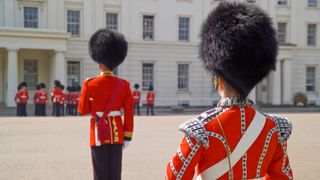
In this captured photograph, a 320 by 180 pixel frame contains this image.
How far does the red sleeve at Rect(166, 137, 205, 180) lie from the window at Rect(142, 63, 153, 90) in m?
27.2

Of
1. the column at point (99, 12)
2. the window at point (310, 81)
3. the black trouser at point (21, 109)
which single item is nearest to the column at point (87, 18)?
the column at point (99, 12)

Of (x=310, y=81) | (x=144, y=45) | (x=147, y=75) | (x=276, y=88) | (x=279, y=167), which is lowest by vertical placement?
(x=276, y=88)

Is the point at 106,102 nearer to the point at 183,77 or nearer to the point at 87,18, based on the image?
the point at 87,18

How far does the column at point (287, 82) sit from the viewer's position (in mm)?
31734

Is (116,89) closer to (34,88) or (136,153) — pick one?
(136,153)

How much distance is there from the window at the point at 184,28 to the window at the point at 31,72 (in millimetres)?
9849

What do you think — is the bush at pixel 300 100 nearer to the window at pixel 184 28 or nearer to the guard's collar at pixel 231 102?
the window at pixel 184 28

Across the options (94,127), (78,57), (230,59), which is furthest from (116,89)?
(78,57)

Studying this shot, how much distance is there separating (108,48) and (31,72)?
76.6ft

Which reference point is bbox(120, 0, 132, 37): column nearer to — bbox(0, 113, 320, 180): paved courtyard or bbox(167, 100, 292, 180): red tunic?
bbox(0, 113, 320, 180): paved courtyard

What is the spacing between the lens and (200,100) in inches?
1190

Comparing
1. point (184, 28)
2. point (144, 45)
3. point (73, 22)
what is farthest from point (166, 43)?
point (73, 22)

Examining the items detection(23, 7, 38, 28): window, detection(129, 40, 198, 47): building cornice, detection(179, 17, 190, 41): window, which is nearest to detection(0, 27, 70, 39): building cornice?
detection(23, 7, 38, 28): window

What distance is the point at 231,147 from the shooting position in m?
2.23
